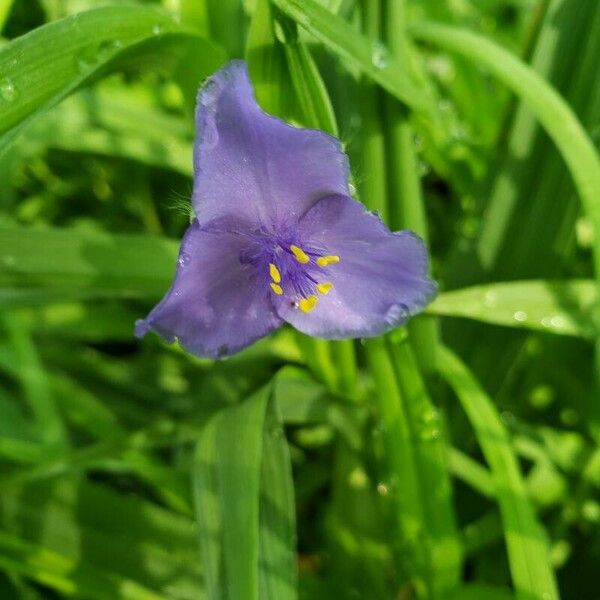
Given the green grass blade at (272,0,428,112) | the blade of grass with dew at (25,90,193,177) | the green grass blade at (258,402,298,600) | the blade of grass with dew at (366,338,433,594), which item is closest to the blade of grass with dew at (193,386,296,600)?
the green grass blade at (258,402,298,600)

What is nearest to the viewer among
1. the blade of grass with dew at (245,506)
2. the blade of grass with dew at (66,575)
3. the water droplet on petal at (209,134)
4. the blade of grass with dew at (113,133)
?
the water droplet on petal at (209,134)

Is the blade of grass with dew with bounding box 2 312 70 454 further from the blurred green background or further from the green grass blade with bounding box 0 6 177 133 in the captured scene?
the green grass blade with bounding box 0 6 177 133

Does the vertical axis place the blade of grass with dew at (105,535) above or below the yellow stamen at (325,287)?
below

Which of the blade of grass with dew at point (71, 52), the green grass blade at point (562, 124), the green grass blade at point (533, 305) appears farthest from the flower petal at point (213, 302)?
the green grass blade at point (562, 124)

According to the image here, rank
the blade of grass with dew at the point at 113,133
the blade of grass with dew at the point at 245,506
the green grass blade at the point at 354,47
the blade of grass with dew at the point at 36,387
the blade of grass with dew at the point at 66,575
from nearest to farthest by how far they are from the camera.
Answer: the green grass blade at the point at 354,47 < the blade of grass with dew at the point at 245,506 < the blade of grass with dew at the point at 66,575 < the blade of grass with dew at the point at 36,387 < the blade of grass with dew at the point at 113,133

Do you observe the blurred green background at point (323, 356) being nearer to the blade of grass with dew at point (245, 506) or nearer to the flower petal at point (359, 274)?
the blade of grass with dew at point (245, 506)

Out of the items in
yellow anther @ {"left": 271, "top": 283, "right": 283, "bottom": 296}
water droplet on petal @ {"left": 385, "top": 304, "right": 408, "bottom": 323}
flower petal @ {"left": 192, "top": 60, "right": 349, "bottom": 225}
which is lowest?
water droplet on petal @ {"left": 385, "top": 304, "right": 408, "bottom": 323}

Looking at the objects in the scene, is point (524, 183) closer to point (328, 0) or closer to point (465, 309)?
point (465, 309)

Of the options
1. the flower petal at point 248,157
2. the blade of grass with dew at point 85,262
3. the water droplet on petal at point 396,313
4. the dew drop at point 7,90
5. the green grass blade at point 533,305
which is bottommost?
the green grass blade at point 533,305

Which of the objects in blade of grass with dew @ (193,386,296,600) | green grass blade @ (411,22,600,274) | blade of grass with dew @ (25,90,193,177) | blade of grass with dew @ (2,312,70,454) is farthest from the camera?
blade of grass with dew @ (25,90,193,177)
